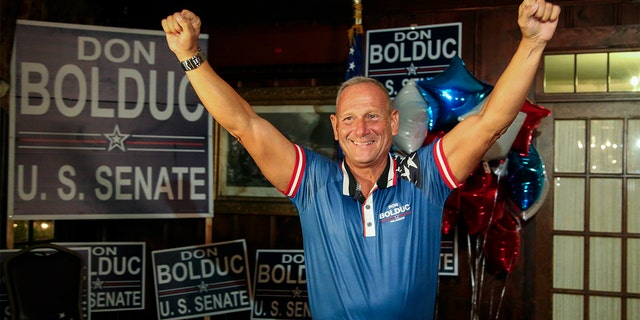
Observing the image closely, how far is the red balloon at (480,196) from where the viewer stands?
3.21 metres

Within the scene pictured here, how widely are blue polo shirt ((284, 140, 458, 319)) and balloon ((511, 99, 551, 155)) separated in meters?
1.55

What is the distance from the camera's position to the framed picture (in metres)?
4.30

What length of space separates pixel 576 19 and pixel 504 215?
159 centimetres

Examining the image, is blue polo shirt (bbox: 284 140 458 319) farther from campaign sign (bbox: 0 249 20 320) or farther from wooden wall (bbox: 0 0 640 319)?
campaign sign (bbox: 0 249 20 320)

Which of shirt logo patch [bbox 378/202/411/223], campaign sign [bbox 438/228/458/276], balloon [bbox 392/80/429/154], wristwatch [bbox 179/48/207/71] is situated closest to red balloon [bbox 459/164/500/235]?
balloon [bbox 392/80/429/154]

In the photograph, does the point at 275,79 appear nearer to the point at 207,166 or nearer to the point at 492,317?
the point at 207,166

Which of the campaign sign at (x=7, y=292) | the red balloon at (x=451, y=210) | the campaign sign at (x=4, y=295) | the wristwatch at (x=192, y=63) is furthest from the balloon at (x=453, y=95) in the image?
the campaign sign at (x=4, y=295)

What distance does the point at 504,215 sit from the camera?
346 centimetres

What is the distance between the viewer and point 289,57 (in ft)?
14.4

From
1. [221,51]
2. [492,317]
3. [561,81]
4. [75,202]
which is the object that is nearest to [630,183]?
[561,81]

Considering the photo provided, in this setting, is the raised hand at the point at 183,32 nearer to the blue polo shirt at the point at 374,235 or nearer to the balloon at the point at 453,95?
the blue polo shirt at the point at 374,235

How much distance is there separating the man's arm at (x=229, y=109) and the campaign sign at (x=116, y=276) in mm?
2539

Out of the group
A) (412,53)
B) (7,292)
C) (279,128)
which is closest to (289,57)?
(279,128)

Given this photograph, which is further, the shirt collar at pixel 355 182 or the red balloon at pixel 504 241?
the red balloon at pixel 504 241
